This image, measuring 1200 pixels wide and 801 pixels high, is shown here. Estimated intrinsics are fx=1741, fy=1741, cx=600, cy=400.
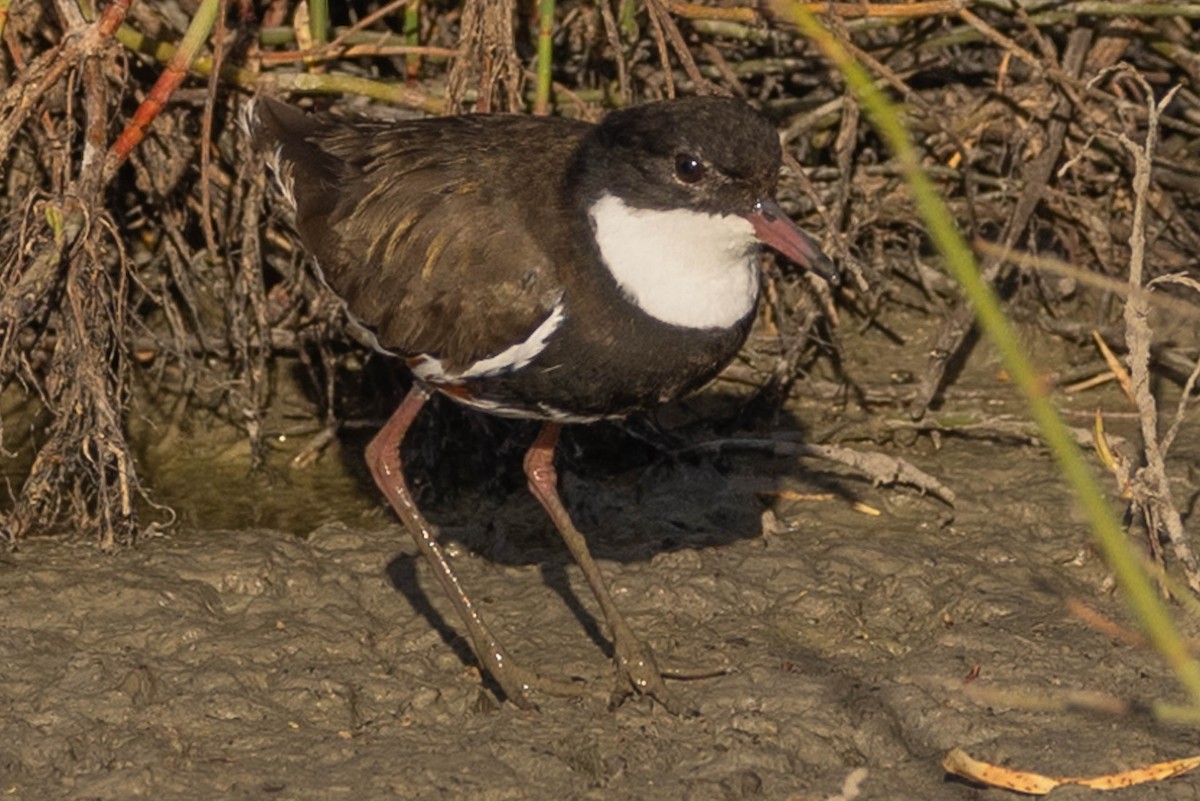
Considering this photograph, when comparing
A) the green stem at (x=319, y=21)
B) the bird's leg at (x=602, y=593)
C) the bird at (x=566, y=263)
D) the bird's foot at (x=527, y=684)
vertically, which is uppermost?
the green stem at (x=319, y=21)

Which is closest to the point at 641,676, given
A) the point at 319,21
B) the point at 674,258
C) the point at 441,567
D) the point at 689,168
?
the point at 441,567

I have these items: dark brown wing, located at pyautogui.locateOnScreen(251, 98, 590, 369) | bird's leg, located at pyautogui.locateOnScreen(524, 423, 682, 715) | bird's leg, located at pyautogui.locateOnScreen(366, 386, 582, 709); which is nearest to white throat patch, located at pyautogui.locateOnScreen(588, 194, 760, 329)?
dark brown wing, located at pyautogui.locateOnScreen(251, 98, 590, 369)

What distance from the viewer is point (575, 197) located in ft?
15.0

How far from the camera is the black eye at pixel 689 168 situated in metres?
4.36

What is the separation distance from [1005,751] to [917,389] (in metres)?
2.07

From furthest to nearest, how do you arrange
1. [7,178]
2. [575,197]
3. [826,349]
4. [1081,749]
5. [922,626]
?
1. [826,349]
2. [7,178]
3. [922,626]
4. [575,197]
5. [1081,749]

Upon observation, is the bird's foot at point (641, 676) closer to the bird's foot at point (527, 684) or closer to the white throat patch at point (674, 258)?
the bird's foot at point (527, 684)

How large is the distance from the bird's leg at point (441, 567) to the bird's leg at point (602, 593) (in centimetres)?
16

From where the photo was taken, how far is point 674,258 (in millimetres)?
4469

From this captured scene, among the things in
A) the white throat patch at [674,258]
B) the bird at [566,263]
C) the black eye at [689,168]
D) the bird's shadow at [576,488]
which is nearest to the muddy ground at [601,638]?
the bird's shadow at [576,488]

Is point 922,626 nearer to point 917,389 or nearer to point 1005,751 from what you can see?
point 1005,751

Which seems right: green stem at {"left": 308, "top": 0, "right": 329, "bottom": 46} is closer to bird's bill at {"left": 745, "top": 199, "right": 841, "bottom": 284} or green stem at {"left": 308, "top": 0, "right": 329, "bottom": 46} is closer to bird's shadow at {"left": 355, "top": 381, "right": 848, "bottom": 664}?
bird's shadow at {"left": 355, "top": 381, "right": 848, "bottom": 664}

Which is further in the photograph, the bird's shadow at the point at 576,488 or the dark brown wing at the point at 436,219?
the bird's shadow at the point at 576,488

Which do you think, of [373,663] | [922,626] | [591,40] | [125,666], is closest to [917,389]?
[922,626]
